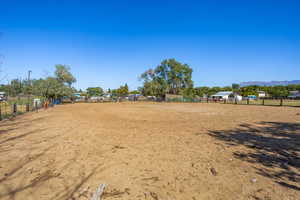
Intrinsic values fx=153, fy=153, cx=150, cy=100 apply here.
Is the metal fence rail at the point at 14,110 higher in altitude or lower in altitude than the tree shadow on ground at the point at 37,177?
higher

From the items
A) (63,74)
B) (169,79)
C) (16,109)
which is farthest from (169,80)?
(16,109)

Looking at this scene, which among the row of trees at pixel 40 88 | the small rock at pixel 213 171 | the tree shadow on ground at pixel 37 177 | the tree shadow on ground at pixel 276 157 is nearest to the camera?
the tree shadow on ground at pixel 37 177

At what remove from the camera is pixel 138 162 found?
149 inches

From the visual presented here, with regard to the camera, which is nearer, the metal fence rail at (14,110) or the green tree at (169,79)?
the metal fence rail at (14,110)

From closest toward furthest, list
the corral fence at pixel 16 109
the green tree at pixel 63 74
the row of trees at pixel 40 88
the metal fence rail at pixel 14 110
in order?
the metal fence rail at pixel 14 110, the corral fence at pixel 16 109, the row of trees at pixel 40 88, the green tree at pixel 63 74

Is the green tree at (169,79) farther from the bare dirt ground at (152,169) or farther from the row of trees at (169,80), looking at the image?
the bare dirt ground at (152,169)

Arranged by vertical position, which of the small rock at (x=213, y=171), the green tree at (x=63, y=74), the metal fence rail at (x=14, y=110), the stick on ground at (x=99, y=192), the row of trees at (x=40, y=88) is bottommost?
the small rock at (x=213, y=171)

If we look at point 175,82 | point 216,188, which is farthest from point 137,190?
point 175,82

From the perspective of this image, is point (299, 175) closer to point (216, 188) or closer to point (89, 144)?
point (216, 188)

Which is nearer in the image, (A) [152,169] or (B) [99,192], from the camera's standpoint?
(B) [99,192]

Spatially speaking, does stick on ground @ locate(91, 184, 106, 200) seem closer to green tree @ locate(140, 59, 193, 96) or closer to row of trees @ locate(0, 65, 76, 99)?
row of trees @ locate(0, 65, 76, 99)

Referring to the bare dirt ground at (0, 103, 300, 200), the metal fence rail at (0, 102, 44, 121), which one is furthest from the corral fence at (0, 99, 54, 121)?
the bare dirt ground at (0, 103, 300, 200)

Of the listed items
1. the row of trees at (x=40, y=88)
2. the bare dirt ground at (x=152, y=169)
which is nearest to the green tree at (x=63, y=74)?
the row of trees at (x=40, y=88)

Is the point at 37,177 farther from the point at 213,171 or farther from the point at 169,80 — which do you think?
the point at 169,80
